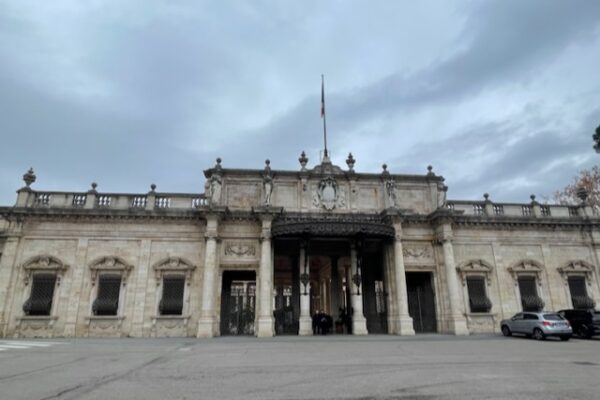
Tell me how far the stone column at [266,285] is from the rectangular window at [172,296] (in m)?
4.58

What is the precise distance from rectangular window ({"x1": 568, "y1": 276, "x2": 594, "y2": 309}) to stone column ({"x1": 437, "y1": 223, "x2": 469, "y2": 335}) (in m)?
7.98

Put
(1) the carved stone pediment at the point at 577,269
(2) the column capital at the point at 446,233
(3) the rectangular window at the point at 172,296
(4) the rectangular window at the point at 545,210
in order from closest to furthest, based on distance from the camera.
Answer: (3) the rectangular window at the point at 172,296 < (2) the column capital at the point at 446,233 < (1) the carved stone pediment at the point at 577,269 < (4) the rectangular window at the point at 545,210

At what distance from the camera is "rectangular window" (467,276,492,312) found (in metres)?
22.9

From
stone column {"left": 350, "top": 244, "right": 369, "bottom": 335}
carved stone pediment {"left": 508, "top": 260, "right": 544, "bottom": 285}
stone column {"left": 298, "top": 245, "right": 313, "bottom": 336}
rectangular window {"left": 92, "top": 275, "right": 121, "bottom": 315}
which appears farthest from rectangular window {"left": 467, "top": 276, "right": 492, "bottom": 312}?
rectangular window {"left": 92, "top": 275, "right": 121, "bottom": 315}

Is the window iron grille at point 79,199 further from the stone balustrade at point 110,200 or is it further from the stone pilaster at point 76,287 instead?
the stone pilaster at point 76,287

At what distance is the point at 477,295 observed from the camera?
2317 centimetres

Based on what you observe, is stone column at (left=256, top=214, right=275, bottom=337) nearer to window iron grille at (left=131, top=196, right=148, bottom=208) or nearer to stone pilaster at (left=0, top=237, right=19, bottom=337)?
window iron grille at (left=131, top=196, right=148, bottom=208)

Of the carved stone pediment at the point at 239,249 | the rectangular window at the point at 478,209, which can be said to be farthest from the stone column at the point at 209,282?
the rectangular window at the point at 478,209

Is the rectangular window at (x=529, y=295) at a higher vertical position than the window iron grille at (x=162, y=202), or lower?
lower

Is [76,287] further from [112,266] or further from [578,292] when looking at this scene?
[578,292]

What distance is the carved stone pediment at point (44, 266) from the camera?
20.8 meters

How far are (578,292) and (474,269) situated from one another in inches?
286

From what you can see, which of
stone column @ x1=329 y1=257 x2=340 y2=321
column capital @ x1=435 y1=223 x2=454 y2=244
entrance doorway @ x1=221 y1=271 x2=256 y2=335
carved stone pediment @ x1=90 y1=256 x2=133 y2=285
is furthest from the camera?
stone column @ x1=329 y1=257 x2=340 y2=321

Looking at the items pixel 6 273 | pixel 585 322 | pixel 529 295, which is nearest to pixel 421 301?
pixel 529 295
